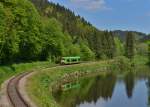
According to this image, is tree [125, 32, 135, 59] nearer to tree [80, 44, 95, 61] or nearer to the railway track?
tree [80, 44, 95, 61]

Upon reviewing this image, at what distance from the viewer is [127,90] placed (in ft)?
254

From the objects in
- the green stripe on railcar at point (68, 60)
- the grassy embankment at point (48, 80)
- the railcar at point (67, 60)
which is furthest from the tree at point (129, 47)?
the railcar at point (67, 60)

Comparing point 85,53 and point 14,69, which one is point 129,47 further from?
point 14,69

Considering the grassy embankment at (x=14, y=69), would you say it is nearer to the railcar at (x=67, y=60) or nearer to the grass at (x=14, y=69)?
the grass at (x=14, y=69)

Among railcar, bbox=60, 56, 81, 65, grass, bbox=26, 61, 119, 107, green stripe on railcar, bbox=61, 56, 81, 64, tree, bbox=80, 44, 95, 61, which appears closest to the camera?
grass, bbox=26, 61, 119, 107

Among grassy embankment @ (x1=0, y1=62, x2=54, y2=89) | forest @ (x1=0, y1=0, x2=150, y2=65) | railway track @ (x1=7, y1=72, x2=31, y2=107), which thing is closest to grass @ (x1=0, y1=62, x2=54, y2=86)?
grassy embankment @ (x1=0, y1=62, x2=54, y2=89)

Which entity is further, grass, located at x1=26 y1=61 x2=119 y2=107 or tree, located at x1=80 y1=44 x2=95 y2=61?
tree, located at x1=80 y1=44 x2=95 y2=61

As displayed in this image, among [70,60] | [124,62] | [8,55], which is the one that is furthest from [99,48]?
[8,55]

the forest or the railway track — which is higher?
the forest

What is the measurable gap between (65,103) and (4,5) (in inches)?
1045

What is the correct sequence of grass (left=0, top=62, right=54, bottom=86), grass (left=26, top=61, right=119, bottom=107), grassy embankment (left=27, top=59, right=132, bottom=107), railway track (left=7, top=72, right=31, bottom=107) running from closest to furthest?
1. railway track (left=7, top=72, right=31, bottom=107)
2. grassy embankment (left=27, top=59, right=132, bottom=107)
3. grass (left=26, top=61, right=119, bottom=107)
4. grass (left=0, top=62, right=54, bottom=86)

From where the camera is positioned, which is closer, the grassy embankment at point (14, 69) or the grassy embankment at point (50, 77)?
the grassy embankment at point (50, 77)

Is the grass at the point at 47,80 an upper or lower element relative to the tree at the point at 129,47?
lower

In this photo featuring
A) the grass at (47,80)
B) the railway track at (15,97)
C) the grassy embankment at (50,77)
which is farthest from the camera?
the grass at (47,80)
